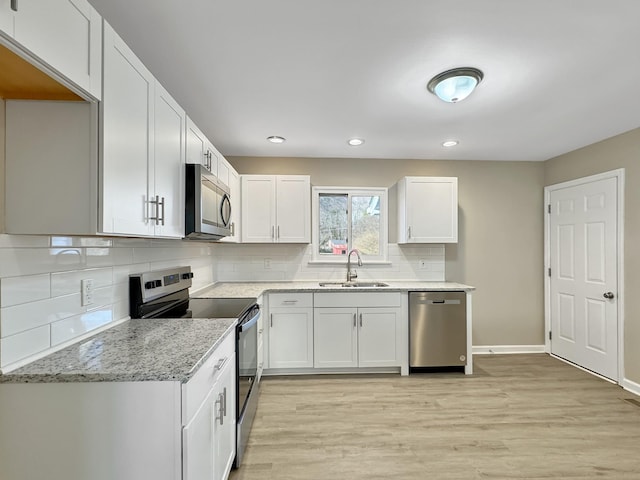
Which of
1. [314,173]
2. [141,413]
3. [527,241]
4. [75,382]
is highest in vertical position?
[314,173]

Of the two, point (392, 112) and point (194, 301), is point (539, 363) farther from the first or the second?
point (194, 301)

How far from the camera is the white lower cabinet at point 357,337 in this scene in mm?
3133

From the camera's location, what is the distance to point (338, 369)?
3203mm

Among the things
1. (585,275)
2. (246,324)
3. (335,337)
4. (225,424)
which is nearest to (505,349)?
(585,275)

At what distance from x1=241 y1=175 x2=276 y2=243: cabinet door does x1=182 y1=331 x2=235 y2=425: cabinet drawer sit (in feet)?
5.98

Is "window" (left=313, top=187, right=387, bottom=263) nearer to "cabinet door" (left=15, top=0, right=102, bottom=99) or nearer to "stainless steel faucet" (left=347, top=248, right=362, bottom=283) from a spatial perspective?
"stainless steel faucet" (left=347, top=248, right=362, bottom=283)

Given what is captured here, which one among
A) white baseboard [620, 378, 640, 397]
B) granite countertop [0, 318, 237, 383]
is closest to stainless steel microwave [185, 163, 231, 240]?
granite countertop [0, 318, 237, 383]

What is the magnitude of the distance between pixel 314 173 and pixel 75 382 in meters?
3.09

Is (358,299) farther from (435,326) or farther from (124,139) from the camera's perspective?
(124,139)

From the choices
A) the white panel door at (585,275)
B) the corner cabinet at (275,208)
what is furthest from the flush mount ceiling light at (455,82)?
the white panel door at (585,275)

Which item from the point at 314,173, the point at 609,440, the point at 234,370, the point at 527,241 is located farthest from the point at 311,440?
the point at 527,241

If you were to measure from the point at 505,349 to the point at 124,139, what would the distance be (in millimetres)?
4359

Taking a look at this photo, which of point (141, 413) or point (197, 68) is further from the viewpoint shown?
point (197, 68)

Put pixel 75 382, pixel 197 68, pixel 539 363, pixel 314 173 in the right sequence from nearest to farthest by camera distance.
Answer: pixel 75 382
pixel 197 68
pixel 539 363
pixel 314 173
